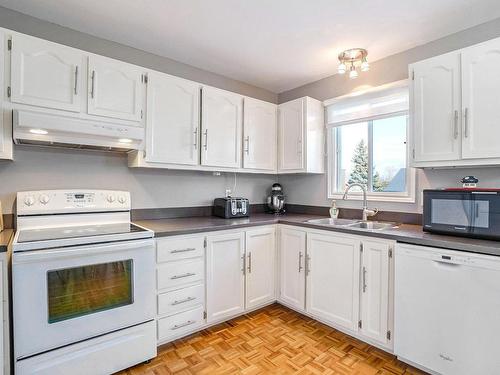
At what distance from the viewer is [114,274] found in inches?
67.0

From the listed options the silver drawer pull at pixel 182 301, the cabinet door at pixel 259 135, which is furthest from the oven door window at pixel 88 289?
the cabinet door at pixel 259 135

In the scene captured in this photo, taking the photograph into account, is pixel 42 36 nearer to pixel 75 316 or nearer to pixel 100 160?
pixel 100 160

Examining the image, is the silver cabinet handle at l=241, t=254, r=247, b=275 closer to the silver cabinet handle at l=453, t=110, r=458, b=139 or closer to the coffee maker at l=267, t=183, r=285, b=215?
the coffee maker at l=267, t=183, r=285, b=215

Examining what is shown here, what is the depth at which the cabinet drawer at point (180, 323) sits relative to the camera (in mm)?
1938

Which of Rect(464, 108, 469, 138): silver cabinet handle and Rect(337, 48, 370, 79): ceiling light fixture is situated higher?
Rect(337, 48, 370, 79): ceiling light fixture

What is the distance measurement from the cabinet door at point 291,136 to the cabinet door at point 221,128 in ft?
1.81

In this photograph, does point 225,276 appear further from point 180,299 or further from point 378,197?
point 378,197

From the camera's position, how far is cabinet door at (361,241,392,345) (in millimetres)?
1887

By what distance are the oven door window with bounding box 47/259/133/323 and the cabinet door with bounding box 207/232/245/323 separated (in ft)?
2.14

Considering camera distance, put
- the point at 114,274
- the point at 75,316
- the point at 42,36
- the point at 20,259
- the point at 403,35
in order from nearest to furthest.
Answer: the point at 20,259, the point at 75,316, the point at 114,274, the point at 42,36, the point at 403,35

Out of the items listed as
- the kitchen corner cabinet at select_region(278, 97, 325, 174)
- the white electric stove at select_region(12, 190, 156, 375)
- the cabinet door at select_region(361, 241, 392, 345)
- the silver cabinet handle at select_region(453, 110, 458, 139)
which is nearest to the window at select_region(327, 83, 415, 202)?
the kitchen corner cabinet at select_region(278, 97, 325, 174)

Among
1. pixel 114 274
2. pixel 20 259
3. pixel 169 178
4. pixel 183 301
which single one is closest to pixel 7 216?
pixel 20 259

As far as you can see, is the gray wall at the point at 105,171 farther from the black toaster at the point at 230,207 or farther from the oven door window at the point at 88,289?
the oven door window at the point at 88,289

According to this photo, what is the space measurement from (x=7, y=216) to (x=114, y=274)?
2.93 ft
